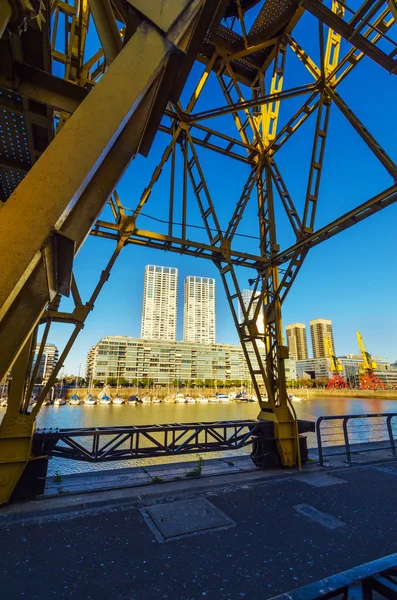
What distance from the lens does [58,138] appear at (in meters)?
1.41

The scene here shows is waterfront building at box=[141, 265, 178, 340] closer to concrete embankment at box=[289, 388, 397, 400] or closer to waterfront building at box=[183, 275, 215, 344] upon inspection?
waterfront building at box=[183, 275, 215, 344]

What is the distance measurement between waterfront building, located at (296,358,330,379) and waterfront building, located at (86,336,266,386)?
2054 inches

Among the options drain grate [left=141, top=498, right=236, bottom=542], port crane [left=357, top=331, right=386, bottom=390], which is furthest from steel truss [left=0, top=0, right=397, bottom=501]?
port crane [left=357, top=331, right=386, bottom=390]

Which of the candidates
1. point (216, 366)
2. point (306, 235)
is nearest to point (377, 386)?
point (216, 366)

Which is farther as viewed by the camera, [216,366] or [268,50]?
[216,366]

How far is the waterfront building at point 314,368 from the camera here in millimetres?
160875

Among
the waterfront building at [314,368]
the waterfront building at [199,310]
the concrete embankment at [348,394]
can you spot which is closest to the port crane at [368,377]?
the concrete embankment at [348,394]

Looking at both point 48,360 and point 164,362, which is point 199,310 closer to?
point 164,362

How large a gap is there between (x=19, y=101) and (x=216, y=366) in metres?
133

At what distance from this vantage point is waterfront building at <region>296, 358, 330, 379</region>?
160875mm

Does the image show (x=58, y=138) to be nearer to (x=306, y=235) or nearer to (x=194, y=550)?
(x=194, y=550)

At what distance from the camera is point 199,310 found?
585 feet

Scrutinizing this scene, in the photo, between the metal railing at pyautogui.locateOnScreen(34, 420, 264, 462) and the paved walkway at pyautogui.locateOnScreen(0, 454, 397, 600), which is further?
the metal railing at pyautogui.locateOnScreen(34, 420, 264, 462)

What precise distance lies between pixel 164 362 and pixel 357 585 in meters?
126
